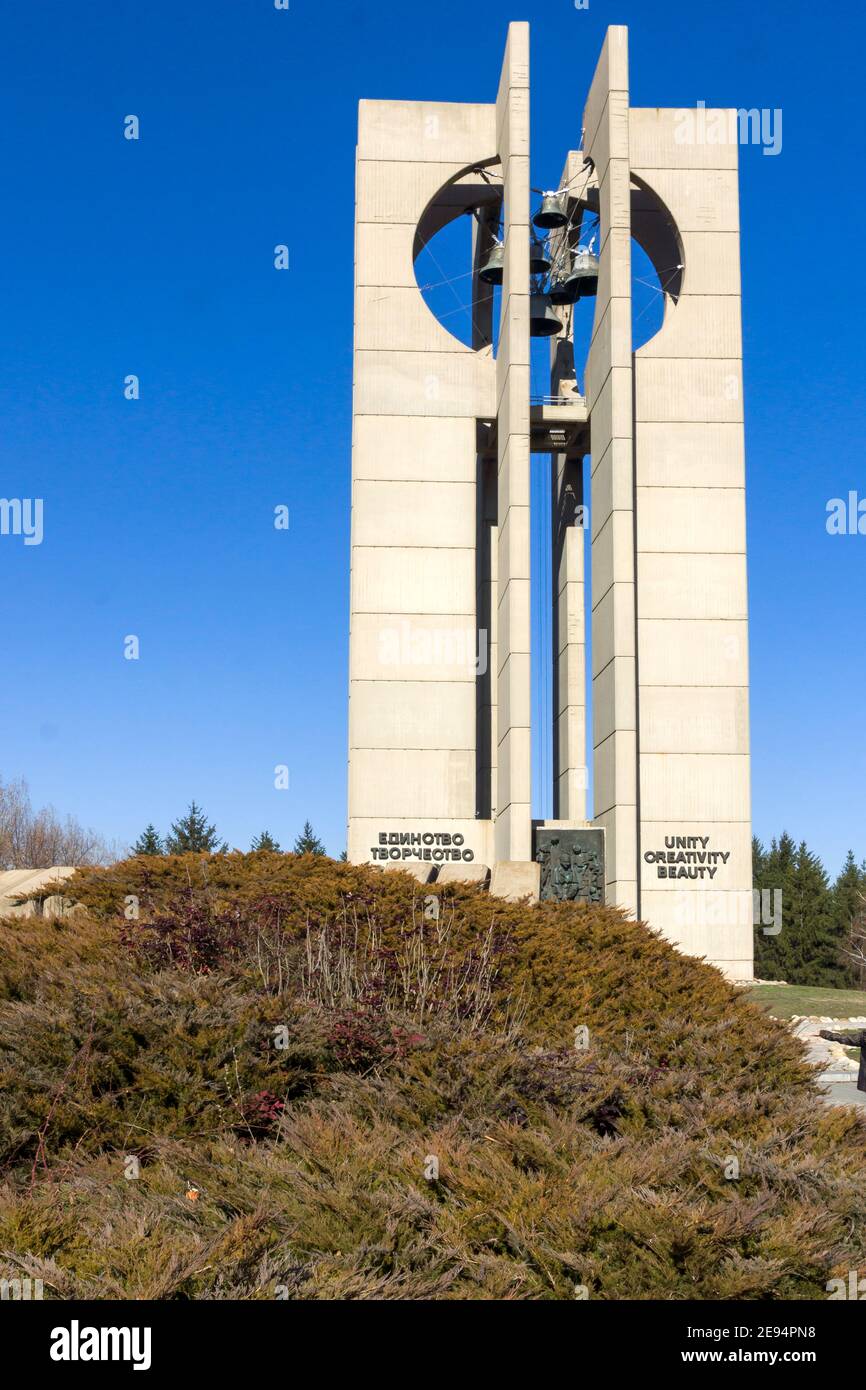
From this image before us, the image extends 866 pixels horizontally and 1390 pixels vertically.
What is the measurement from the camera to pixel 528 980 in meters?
9.86

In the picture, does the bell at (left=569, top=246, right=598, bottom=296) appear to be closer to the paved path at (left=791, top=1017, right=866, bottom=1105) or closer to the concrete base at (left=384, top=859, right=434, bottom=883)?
the paved path at (left=791, top=1017, right=866, bottom=1105)

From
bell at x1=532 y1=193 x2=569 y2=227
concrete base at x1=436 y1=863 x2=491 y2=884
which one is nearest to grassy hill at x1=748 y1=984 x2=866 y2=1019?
concrete base at x1=436 y1=863 x2=491 y2=884

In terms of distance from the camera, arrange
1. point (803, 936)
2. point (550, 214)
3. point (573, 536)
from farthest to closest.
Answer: point (803, 936) → point (573, 536) → point (550, 214)

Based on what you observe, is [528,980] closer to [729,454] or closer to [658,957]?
[658,957]

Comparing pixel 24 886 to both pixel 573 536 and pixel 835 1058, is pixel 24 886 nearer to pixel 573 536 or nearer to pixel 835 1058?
pixel 835 1058

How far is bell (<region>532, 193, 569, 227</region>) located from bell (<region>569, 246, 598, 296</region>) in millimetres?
732

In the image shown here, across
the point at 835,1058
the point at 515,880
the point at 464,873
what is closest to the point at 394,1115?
the point at 515,880

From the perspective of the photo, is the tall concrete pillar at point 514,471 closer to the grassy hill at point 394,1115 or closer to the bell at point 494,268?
the bell at point 494,268

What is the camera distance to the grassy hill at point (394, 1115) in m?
5.29

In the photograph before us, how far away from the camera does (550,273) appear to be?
90.0ft

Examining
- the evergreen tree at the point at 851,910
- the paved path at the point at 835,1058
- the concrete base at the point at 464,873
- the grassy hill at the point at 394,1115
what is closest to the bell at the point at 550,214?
the paved path at the point at 835,1058

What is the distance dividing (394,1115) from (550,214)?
22865 millimetres
